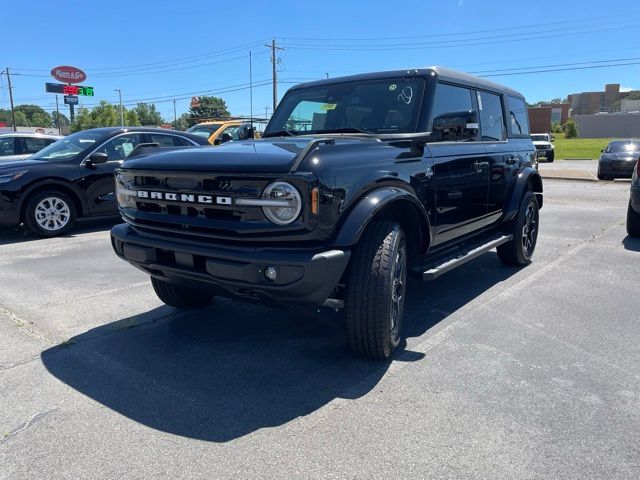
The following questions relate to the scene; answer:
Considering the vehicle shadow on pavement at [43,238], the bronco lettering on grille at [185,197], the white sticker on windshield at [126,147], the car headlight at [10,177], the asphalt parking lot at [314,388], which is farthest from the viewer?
the white sticker on windshield at [126,147]

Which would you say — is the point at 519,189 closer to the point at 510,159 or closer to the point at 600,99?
the point at 510,159

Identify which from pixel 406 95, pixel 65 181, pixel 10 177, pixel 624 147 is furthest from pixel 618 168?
pixel 10 177

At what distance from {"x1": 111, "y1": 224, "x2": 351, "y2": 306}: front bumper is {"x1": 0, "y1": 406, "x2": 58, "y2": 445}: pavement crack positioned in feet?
3.31

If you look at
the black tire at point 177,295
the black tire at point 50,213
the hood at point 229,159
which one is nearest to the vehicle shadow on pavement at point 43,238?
the black tire at point 50,213

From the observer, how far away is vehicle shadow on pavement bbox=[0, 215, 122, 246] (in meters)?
7.61

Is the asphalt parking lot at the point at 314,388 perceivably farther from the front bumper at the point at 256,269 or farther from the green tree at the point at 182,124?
the green tree at the point at 182,124

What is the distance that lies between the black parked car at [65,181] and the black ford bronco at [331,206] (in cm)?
436

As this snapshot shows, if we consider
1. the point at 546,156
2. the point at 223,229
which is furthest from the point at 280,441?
the point at 546,156

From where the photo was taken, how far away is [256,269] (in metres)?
2.79

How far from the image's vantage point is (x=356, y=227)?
2.98 m

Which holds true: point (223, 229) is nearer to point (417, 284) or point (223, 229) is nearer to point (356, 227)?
point (356, 227)

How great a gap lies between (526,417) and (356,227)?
1361mm

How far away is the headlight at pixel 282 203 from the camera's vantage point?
110 inches

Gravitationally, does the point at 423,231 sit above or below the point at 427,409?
above
